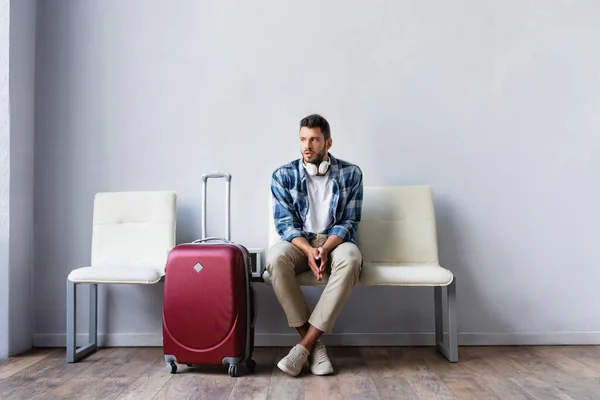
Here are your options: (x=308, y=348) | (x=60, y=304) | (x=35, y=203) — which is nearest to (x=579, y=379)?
(x=308, y=348)

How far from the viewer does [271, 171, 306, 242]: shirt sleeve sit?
2539 mm

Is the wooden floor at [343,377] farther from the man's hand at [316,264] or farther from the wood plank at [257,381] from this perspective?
the man's hand at [316,264]

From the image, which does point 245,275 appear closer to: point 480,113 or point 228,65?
point 228,65

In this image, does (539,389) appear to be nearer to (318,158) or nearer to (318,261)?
(318,261)

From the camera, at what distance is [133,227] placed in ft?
8.98

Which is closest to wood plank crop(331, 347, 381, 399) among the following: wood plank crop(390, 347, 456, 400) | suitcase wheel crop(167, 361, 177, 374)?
wood plank crop(390, 347, 456, 400)

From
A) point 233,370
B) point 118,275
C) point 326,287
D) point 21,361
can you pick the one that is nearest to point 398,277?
point 326,287

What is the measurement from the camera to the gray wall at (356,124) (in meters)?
2.87

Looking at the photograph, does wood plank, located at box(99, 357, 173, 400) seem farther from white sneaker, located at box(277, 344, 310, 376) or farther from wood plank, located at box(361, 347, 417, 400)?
wood plank, located at box(361, 347, 417, 400)

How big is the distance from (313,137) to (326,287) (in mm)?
686

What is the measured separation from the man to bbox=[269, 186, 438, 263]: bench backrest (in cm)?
16

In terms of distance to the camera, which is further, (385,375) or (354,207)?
(354,207)

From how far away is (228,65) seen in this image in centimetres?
294

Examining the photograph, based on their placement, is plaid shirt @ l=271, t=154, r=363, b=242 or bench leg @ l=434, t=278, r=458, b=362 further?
plaid shirt @ l=271, t=154, r=363, b=242
